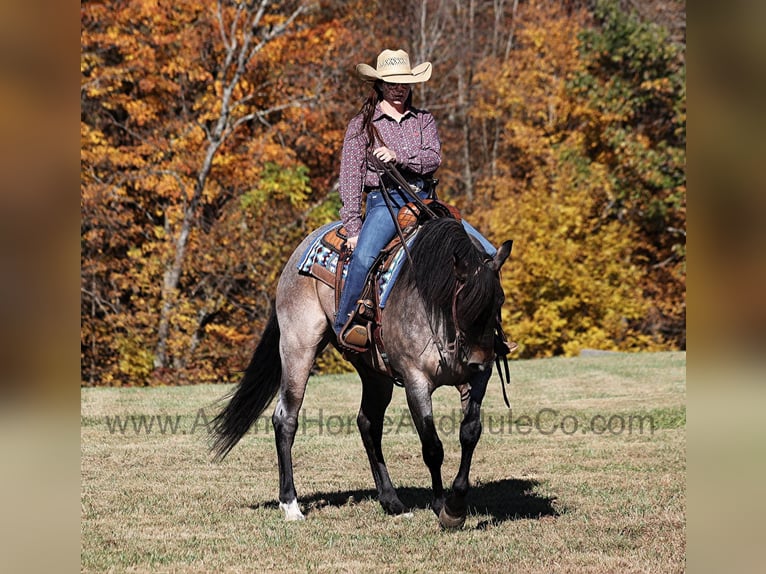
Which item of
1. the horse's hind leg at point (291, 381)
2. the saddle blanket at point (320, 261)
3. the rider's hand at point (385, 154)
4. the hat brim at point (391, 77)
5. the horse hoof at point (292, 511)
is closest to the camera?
the rider's hand at point (385, 154)

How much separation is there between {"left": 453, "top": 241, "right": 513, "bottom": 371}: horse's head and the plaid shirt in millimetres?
1012

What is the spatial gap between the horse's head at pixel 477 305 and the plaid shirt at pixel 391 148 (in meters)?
1.01

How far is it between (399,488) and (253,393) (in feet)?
4.84

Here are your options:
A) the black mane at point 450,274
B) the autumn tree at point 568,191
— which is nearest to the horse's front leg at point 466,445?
the black mane at point 450,274

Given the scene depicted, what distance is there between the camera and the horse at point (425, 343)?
6152mm

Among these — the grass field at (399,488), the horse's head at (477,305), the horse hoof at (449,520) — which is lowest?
the grass field at (399,488)

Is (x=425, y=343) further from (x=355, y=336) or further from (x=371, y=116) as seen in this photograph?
(x=371, y=116)

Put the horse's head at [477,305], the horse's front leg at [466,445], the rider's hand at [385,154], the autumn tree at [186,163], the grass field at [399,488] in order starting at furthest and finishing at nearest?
the autumn tree at [186,163] → the rider's hand at [385,154] → the horse's front leg at [466,445] → the horse's head at [477,305] → the grass field at [399,488]

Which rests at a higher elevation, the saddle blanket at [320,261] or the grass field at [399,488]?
the saddle blanket at [320,261]

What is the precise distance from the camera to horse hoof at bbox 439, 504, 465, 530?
645 cm

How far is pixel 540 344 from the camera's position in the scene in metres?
24.6

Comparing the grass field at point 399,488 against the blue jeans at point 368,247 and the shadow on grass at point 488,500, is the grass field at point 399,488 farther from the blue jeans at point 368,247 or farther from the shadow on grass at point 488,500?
the blue jeans at point 368,247
